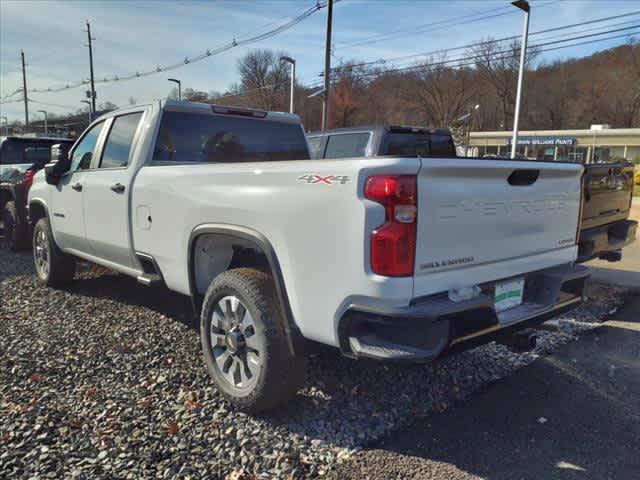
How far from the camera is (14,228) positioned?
8.27 meters

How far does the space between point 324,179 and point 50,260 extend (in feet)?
14.8

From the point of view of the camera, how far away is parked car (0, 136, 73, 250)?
8.16 meters

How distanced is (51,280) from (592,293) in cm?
660

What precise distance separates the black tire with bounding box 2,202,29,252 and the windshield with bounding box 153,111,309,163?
17.4 ft

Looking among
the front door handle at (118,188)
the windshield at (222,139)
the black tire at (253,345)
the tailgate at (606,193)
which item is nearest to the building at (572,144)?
the tailgate at (606,193)

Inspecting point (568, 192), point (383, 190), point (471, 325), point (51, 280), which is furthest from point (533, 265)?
point (51, 280)

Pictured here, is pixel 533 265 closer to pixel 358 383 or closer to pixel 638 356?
pixel 358 383

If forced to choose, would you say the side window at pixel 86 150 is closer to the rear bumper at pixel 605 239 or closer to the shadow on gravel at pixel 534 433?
the shadow on gravel at pixel 534 433

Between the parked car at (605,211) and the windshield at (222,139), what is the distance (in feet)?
9.73

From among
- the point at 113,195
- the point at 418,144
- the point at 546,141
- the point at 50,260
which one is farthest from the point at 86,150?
the point at 546,141

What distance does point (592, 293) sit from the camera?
20.8ft

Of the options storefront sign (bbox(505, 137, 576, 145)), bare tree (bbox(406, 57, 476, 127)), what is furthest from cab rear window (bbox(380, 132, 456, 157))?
bare tree (bbox(406, 57, 476, 127))

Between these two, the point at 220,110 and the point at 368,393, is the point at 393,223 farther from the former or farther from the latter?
the point at 220,110

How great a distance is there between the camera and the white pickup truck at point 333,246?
2.39 meters
